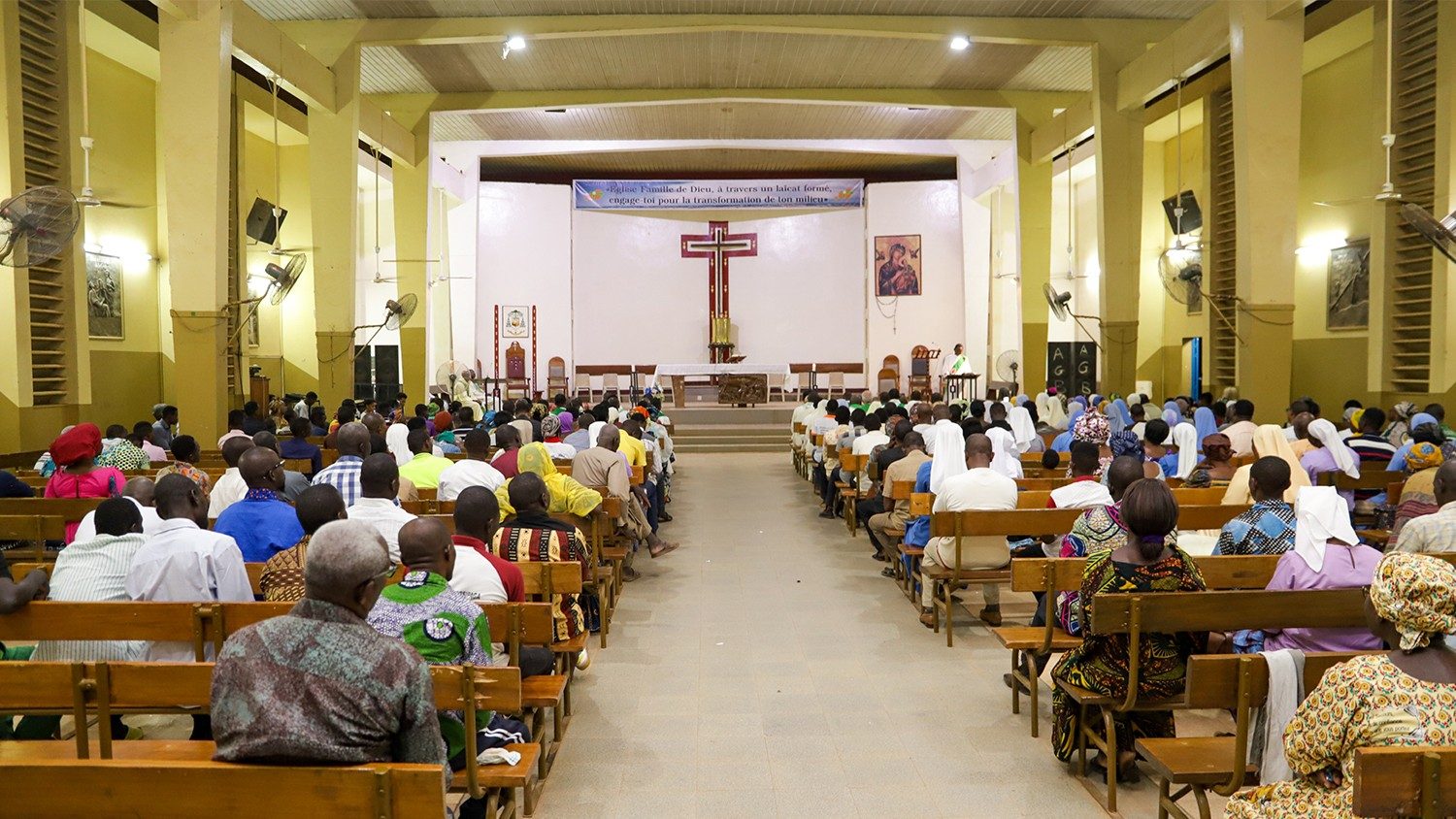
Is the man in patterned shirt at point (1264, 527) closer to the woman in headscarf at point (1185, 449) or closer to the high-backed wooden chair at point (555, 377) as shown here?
the woman in headscarf at point (1185, 449)

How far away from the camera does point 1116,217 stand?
1359cm

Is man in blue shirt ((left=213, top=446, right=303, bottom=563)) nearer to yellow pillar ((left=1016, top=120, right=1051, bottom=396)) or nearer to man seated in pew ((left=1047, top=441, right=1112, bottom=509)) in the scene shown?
man seated in pew ((left=1047, top=441, right=1112, bottom=509))

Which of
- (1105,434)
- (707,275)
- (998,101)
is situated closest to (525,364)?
(707,275)

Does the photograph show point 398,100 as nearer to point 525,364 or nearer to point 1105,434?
point 525,364

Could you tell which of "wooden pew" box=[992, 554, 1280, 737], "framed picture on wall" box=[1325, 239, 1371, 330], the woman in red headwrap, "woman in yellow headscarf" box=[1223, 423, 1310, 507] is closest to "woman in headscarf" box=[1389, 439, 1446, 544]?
"woman in yellow headscarf" box=[1223, 423, 1310, 507]

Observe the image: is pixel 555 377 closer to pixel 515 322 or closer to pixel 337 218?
pixel 515 322

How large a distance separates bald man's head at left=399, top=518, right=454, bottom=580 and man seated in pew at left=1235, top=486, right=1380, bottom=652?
2.51 meters

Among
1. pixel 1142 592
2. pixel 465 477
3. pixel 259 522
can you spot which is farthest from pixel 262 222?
pixel 1142 592

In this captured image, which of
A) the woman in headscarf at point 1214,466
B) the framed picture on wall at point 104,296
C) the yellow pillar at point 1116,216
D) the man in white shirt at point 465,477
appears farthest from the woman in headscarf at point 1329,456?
the framed picture on wall at point 104,296

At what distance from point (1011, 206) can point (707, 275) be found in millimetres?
6192

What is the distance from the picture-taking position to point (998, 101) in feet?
54.5

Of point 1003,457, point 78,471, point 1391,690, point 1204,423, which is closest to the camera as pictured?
point 1391,690

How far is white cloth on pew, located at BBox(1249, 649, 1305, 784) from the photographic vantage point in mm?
2666

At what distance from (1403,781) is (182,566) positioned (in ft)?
11.1
